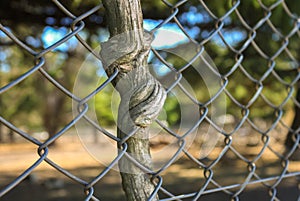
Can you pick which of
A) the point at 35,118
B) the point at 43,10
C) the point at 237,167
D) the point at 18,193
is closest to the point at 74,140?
the point at 35,118

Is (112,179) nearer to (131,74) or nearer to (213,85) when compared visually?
(213,85)

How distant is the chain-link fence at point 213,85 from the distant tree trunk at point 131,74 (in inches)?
1.1

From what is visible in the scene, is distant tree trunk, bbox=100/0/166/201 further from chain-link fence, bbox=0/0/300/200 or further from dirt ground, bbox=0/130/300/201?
dirt ground, bbox=0/130/300/201

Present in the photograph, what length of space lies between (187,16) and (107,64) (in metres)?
2.95

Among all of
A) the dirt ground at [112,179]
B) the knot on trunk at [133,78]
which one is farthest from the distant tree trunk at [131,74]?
the dirt ground at [112,179]

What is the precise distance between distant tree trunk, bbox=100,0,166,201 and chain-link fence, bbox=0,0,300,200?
0.03 meters

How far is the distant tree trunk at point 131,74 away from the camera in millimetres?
886

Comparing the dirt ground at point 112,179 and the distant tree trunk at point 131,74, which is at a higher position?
the dirt ground at point 112,179

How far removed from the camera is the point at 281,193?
18.2ft

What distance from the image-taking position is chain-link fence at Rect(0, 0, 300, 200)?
875 millimetres

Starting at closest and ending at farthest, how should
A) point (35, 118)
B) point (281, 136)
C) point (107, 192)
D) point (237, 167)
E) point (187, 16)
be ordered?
1. point (187, 16)
2. point (107, 192)
3. point (237, 167)
4. point (281, 136)
5. point (35, 118)

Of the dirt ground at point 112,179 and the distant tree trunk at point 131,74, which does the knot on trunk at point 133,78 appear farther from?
the dirt ground at point 112,179

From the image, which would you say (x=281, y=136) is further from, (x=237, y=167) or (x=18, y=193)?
(x=18, y=193)

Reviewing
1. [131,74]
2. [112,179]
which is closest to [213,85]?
[131,74]
